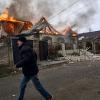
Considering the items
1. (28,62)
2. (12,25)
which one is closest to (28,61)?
(28,62)

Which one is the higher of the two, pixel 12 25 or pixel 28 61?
pixel 12 25

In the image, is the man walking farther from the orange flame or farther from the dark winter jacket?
the orange flame

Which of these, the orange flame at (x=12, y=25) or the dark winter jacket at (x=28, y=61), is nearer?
the dark winter jacket at (x=28, y=61)

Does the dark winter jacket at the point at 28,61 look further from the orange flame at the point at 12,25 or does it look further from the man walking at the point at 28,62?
the orange flame at the point at 12,25

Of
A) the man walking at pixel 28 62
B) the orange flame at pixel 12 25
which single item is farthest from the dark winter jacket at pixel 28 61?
the orange flame at pixel 12 25

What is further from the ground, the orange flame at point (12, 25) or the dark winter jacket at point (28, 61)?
the orange flame at point (12, 25)

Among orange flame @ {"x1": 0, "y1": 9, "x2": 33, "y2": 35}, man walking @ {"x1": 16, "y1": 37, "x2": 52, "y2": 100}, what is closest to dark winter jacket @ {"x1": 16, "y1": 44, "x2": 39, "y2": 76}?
man walking @ {"x1": 16, "y1": 37, "x2": 52, "y2": 100}

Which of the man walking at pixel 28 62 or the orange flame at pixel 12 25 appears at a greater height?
the orange flame at pixel 12 25

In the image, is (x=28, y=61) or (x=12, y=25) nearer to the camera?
(x=28, y=61)

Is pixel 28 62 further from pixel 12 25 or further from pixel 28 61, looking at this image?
pixel 12 25

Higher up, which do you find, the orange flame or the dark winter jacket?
the orange flame

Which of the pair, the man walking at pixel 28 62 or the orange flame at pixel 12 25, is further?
the orange flame at pixel 12 25

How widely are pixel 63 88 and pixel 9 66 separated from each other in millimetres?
9436

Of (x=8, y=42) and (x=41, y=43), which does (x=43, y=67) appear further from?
(x=41, y=43)
